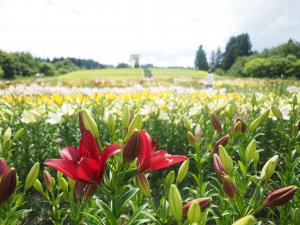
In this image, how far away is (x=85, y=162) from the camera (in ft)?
3.13

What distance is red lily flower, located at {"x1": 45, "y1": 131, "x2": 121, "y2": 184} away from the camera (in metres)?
0.97

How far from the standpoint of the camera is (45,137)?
3945mm

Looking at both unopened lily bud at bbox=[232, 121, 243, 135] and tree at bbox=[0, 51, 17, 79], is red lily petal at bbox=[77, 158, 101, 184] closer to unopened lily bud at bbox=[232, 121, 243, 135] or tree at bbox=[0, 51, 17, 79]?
unopened lily bud at bbox=[232, 121, 243, 135]

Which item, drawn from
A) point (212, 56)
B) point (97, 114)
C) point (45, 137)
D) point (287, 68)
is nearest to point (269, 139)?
point (97, 114)

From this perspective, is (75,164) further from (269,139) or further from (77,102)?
(269,139)

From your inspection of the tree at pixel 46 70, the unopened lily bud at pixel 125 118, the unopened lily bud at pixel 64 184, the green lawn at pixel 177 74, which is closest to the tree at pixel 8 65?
the tree at pixel 46 70

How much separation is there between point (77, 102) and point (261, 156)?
2.42 m

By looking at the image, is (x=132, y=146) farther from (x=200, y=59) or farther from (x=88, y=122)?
(x=200, y=59)

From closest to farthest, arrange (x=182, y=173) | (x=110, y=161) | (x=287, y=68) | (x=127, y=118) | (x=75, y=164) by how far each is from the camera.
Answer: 1. (x=75, y=164)
2. (x=110, y=161)
3. (x=127, y=118)
4. (x=182, y=173)
5. (x=287, y=68)

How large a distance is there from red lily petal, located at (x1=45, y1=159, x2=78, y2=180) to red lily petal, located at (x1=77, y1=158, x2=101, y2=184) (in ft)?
0.09

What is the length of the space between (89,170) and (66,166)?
0.26 feet

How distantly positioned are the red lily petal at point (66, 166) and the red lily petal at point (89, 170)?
0.09 feet

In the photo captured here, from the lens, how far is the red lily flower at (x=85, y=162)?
0.97 meters

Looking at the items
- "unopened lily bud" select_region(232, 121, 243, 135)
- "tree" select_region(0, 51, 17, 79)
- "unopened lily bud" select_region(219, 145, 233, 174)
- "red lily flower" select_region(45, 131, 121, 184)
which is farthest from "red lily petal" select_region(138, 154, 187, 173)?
"tree" select_region(0, 51, 17, 79)
